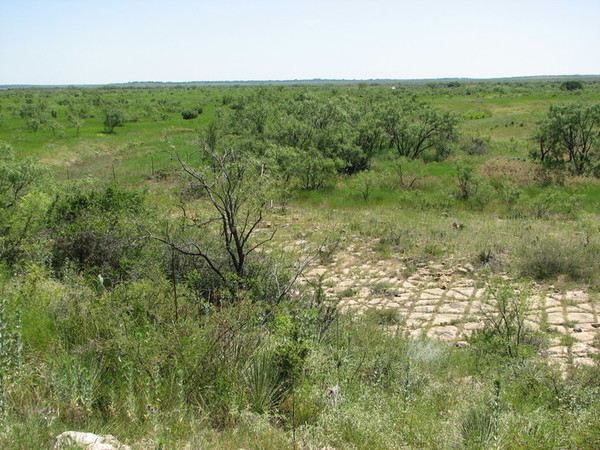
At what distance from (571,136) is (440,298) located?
1651 centimetres

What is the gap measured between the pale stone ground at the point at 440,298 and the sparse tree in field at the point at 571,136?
13.7 meters

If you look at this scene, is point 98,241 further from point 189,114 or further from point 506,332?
point 189,114

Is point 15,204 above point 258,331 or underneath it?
above

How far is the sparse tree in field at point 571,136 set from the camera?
21.2 metres

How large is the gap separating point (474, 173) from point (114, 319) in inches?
651

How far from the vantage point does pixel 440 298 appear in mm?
9516

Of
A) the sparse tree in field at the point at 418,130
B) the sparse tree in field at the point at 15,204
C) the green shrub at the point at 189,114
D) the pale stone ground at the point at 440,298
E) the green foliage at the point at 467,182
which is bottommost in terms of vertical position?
the pale stone ground at the point at 440,298

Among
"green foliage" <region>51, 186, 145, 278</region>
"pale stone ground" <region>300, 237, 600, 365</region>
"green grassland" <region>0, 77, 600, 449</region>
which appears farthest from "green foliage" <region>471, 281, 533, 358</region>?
"green foliage" <region>51, 186, 145, 278</region>

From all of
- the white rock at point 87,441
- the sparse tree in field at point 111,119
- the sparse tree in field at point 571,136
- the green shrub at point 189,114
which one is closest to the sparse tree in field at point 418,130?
the sparse tree in field at point 571,136

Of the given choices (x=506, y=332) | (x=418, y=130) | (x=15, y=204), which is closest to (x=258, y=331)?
(x=506, y=332)

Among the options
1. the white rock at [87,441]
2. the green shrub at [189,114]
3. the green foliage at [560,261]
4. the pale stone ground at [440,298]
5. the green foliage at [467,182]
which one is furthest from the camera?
the green shrub at [189,114]

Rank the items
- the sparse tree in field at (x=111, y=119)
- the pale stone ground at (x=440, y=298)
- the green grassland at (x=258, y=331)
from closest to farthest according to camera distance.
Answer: the green grassland at (x=258, y=331) < the pale stone ground at (x=440, y=298) < the sparse tree in field at (x=111, y=119)

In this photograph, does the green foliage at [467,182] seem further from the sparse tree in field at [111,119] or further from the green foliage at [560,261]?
the sparse tree in field at [111,119]

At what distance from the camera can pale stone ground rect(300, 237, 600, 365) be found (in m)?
7.88
